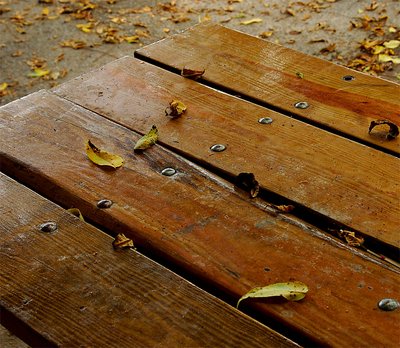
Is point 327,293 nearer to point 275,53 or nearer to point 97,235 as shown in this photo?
point 97,235

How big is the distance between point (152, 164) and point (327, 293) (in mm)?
610

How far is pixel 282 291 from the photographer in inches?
46.6

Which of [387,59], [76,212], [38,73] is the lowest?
[38,73]

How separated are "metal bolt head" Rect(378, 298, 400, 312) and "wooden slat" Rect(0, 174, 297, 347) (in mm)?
205

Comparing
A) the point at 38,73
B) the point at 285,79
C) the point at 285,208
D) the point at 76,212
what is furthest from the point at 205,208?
the point at 38,73

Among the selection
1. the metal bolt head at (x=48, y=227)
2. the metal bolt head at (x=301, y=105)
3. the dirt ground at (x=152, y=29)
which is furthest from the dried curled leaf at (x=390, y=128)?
the dirt ground at (x=152, y=29)

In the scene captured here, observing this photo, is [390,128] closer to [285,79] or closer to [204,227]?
[285,79]

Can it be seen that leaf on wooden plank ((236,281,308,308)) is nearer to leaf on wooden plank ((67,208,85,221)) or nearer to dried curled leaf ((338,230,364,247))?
dried curled leaf ((338,230,364,247))

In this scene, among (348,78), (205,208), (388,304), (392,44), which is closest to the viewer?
(388,304)

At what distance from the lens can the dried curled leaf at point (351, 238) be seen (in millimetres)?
1348

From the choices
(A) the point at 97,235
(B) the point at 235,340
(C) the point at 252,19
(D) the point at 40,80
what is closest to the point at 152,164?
(A) the point at 97,235

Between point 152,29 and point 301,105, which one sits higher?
point 301,105

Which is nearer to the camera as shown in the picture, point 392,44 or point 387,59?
point 387,59

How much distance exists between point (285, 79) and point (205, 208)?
2.39 feet
